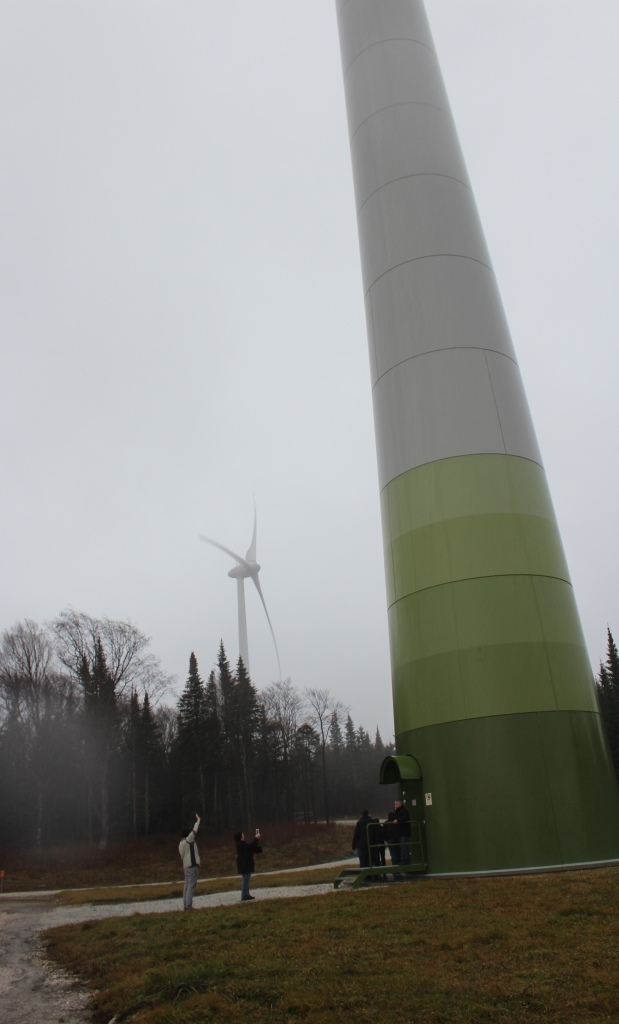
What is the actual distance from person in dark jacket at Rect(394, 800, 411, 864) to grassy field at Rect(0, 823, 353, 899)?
21.1 metres

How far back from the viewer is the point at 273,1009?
22.2 ft

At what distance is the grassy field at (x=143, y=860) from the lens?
1469 inches

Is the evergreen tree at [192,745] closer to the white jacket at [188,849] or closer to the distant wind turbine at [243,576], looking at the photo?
the distant wind turbine at [243,576]

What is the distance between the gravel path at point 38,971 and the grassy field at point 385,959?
12.2 inches

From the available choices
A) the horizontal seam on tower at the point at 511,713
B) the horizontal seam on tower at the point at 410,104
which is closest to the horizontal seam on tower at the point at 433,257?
the horizontal seam on tower at the point at 410,104

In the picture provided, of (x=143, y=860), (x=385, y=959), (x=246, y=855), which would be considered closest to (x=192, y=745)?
(x=143, y=860)

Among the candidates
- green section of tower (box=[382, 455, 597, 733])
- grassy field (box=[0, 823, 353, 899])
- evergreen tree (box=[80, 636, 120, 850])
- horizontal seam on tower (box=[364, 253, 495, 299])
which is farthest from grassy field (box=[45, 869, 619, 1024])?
evergreen tree (box=[80, 636, 120, 850])

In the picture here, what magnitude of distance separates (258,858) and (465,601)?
98.2 ft

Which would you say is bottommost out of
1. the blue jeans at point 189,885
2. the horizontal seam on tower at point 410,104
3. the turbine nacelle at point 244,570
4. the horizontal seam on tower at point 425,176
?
the blue jeans at point 189,885

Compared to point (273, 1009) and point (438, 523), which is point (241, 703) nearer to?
point (438, 523)

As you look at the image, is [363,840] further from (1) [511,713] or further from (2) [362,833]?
(1) [511,713]

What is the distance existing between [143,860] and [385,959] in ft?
135

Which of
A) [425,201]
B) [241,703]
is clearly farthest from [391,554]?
[241,703]

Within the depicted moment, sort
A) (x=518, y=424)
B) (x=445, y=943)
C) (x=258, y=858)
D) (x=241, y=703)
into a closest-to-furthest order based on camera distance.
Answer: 1. (x=445, y=943)
2. (x=518, y=424)
3. (x=258, y=858)
4. (x=241, y=703)
